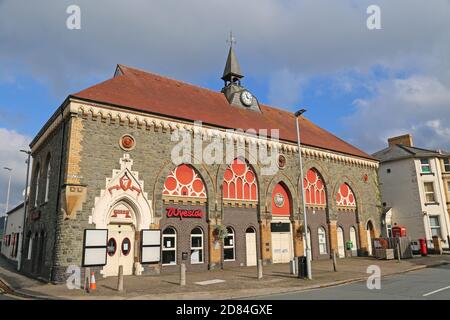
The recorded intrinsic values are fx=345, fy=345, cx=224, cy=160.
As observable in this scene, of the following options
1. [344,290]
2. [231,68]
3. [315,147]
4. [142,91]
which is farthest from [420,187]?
[142,91]

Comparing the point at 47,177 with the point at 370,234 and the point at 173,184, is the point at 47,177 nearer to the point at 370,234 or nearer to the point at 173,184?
the point at 173,184

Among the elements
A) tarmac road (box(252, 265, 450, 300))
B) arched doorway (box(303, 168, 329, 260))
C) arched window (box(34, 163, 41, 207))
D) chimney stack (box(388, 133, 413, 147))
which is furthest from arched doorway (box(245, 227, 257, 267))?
chimney stack (box(388, 133, 413, 147))

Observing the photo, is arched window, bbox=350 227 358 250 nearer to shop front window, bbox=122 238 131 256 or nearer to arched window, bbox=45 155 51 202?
shop front window, bbox=122 238 131 256

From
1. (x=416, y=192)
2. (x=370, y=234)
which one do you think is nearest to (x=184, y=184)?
(x=370, y=234)

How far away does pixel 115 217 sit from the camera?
19.0 m

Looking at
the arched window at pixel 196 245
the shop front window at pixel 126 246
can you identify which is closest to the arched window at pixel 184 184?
the arched window at pixel 196 245

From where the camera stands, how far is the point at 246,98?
31125 mm

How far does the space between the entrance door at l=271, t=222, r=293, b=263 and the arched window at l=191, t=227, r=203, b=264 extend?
6.34 metres

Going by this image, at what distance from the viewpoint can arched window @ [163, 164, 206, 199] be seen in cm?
2122

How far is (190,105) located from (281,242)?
1232cm

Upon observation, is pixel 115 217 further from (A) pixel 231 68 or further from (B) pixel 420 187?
(B) pixel 420 187

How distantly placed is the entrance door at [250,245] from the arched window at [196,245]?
3776mm

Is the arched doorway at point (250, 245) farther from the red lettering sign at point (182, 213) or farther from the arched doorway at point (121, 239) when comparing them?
the arched doorway at point (121, 239)
